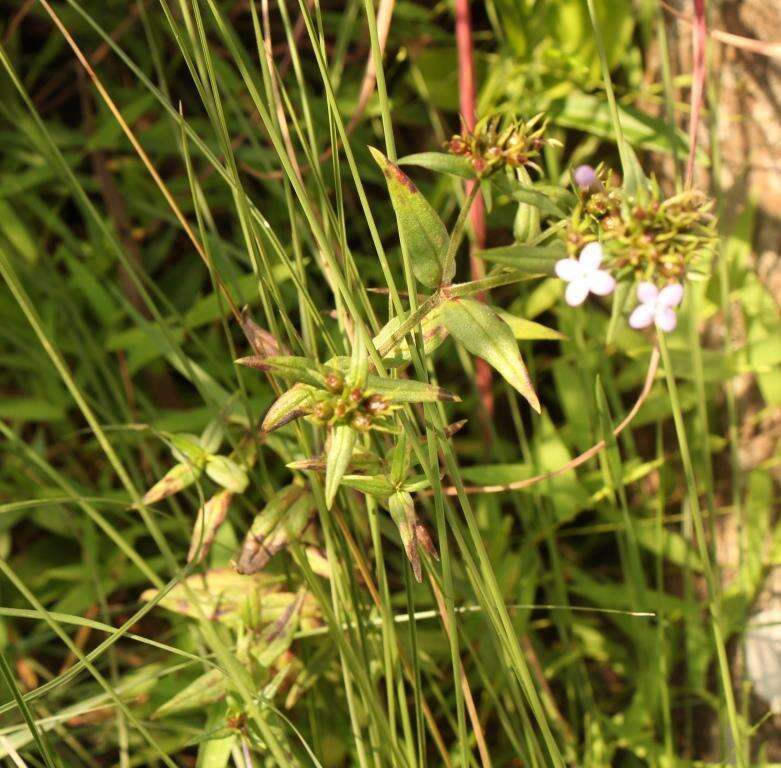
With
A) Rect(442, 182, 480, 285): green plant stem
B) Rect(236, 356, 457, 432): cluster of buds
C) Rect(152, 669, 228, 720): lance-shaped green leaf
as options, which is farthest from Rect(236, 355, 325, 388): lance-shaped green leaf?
Rect(152, 669, 228, 720): lance-shaped green leaf

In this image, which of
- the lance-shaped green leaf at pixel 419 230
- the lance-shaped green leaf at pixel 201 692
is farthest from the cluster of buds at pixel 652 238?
the lance-shaped green leaf at pixel 201 692

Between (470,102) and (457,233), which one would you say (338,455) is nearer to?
(457,233)

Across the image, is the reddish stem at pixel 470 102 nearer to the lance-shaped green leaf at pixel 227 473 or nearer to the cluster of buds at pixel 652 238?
the lance-shaped green leaf at pixel 227 473

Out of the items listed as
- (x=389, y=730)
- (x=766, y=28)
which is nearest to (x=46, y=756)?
(x=389, y=730)

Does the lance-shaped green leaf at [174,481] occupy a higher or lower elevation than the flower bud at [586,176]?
lower

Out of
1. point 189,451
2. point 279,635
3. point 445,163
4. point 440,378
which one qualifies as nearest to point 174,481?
point 189,451

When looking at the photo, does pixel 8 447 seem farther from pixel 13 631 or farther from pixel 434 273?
pixel 434 273
